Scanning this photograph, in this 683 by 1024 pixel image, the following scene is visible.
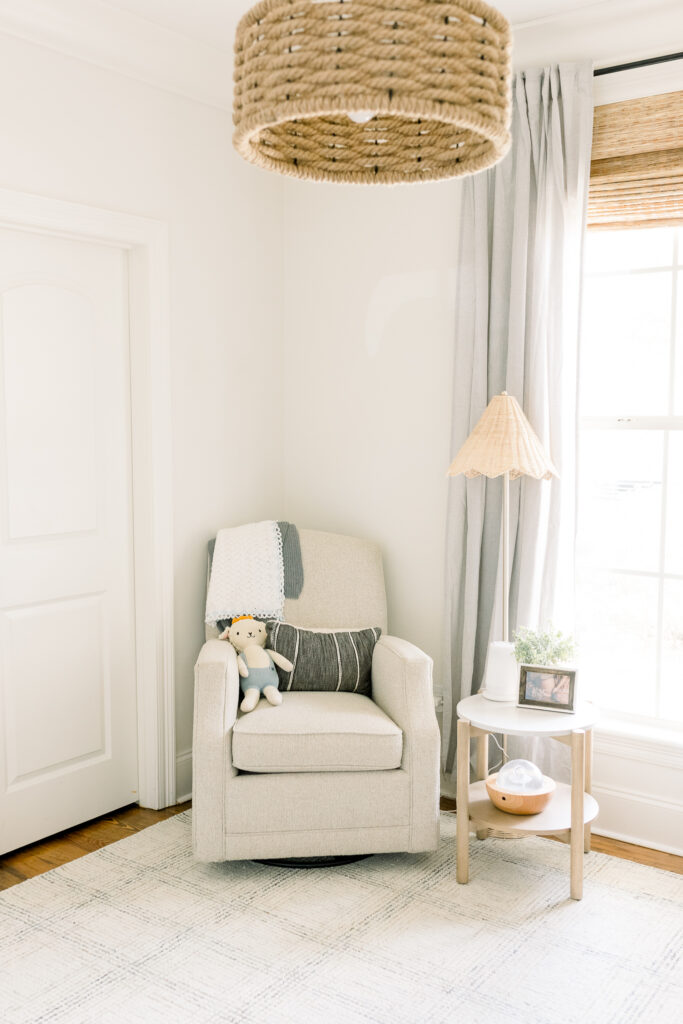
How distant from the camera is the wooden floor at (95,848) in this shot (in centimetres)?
277

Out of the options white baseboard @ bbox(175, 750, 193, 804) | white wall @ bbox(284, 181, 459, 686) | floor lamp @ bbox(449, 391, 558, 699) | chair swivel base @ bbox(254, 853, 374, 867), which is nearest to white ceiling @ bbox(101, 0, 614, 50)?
white wall @ bbox(284, 181, 459, 686)

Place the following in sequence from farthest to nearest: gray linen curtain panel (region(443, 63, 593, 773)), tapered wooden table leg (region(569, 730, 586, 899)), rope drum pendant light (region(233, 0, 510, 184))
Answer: gray linen curtain panel (region(443, 63, 593, 773)) → tapered wooden table leg (region(569, 730, 586, 899)) → rope drum pendant light (region(233, 0, 510, 184))

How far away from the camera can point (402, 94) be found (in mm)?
1245

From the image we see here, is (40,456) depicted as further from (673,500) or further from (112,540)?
(673,500)

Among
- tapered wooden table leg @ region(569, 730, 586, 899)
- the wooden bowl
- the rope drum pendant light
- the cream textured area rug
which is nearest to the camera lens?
the rope drum pendant light

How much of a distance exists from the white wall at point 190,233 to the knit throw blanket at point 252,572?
15 centimetres

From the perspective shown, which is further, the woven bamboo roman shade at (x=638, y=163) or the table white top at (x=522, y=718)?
the woven bamboo roman shade at (x=638, y=163)

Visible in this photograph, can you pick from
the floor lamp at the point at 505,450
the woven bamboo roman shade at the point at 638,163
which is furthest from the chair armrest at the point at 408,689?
the woven bamboo roman shade at the point at 638,163

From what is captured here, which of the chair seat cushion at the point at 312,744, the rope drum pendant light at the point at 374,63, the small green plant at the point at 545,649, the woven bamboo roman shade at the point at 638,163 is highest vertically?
the woven bamboo roman shade at the point at 638,163

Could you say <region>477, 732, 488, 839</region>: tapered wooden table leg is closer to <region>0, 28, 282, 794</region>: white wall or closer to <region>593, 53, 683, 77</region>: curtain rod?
<region>0, 28, 282, 794</region>: white wall

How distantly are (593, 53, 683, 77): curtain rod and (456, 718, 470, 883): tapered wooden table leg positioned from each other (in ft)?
6.83

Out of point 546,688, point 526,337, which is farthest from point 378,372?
point 546,688

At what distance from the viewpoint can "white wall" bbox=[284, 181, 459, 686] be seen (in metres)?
3.30

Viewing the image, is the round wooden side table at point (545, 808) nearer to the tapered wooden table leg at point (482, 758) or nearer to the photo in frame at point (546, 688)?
the photo in frame at point (546, 688)
